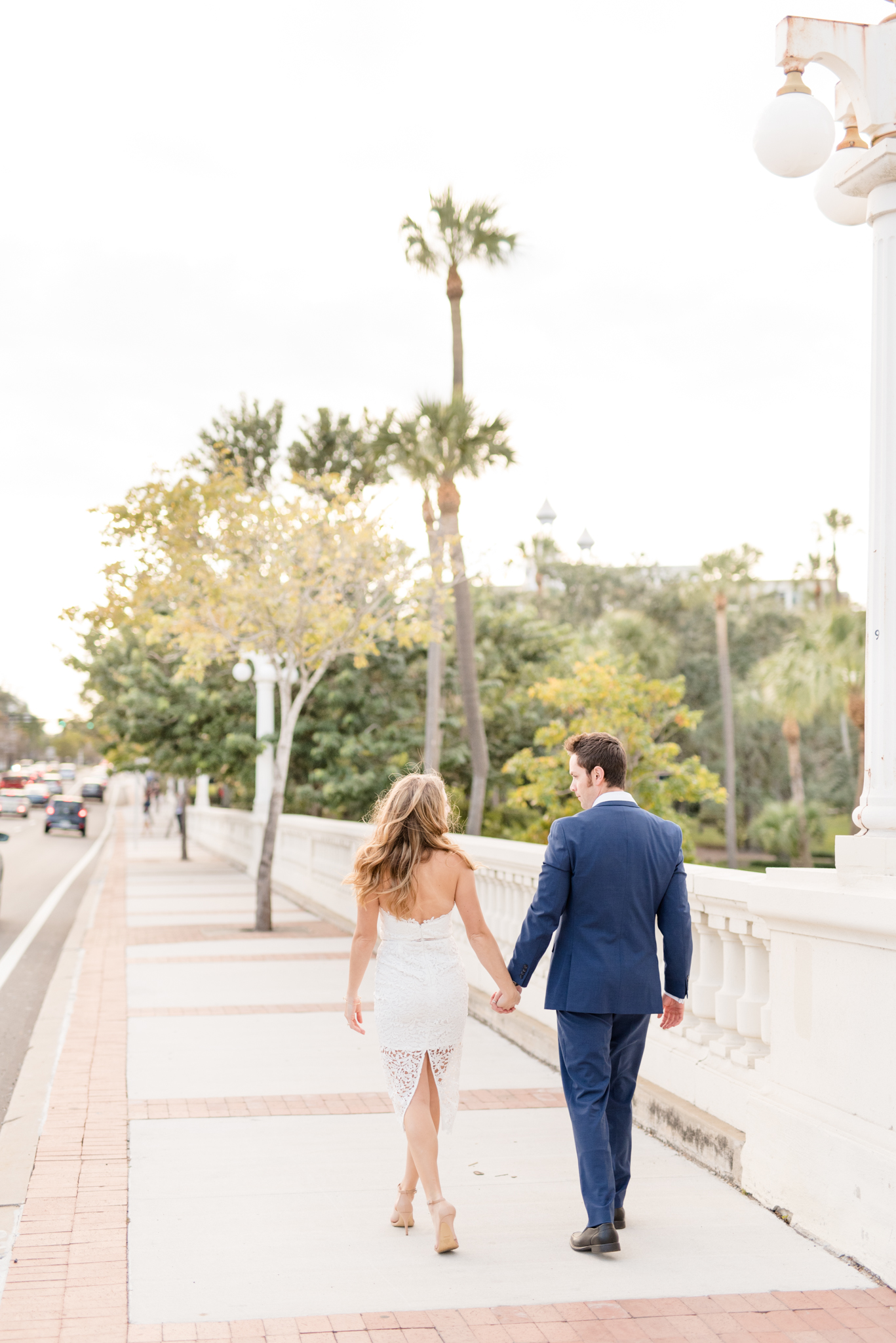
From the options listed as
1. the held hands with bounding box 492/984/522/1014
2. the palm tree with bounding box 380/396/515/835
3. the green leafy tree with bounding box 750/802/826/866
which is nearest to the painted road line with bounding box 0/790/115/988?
the palm tree with bounding box 380/396/515/835

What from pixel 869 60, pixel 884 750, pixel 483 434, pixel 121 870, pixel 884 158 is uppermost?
pixel 483 434

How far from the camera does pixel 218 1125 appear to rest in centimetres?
659

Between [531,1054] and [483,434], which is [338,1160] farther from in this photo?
[483,434]

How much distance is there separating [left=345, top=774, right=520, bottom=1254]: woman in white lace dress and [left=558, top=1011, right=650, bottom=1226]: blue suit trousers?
0.90 feet

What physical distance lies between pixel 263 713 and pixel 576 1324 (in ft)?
66.3

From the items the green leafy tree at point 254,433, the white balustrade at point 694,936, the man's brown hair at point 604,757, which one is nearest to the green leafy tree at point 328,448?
the green leafy tree at point 254,433

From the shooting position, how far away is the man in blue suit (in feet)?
15.3

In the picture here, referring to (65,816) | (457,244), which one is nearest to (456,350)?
(457,244)

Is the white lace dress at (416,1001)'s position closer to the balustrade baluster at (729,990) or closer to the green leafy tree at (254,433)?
the balustrade baluster at (729,990)

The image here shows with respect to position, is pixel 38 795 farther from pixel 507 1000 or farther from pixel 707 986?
pixel 507 1000

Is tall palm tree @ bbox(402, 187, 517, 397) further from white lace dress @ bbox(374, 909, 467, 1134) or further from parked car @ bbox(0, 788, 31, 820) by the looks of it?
parked car @ bbox(0, 788, 31, 820)

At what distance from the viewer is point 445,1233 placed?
15.3 feet

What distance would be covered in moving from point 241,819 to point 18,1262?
23802mm

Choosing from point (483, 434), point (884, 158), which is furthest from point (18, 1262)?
point (483, 434)
